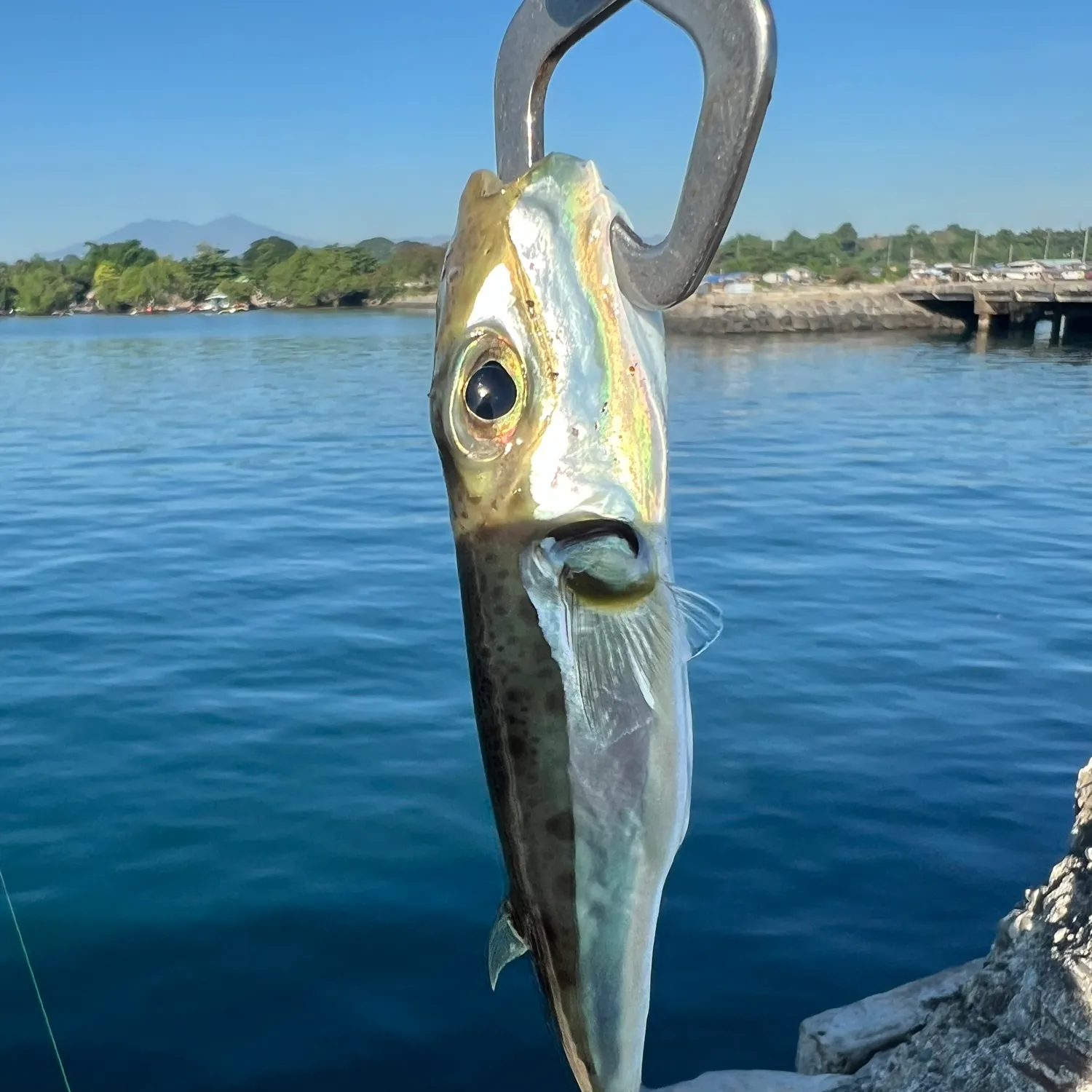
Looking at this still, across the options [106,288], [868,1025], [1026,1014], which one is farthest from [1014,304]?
[106,288]

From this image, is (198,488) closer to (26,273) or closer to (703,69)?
(703,69)

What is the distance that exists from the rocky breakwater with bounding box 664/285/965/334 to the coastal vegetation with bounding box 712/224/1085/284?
2274 inches

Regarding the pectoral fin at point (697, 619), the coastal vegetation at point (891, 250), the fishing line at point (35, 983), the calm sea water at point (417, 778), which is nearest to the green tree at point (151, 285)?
the coastal vegetation at point (891, 250)

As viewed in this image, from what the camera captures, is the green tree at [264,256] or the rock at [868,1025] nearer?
Answer: the rock at [868,1025]

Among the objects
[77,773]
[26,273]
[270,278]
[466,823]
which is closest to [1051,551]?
[466,823]

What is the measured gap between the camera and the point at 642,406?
2.32 metres

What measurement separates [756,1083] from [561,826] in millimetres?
3055

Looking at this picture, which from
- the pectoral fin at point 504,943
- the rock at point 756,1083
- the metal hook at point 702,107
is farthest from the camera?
the rock at point 756,1083

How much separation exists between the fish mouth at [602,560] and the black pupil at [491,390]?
0.83ft

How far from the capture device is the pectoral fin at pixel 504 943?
2.63 m

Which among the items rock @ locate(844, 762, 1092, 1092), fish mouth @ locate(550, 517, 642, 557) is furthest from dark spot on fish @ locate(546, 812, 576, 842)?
rock @ locate(844, 762, 1092, 1092)

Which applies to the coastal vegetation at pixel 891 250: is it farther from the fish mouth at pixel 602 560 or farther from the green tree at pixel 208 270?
the fish mouth at pixel 602 560

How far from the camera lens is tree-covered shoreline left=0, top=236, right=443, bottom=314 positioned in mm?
155125

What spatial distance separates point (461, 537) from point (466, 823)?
6053mm
